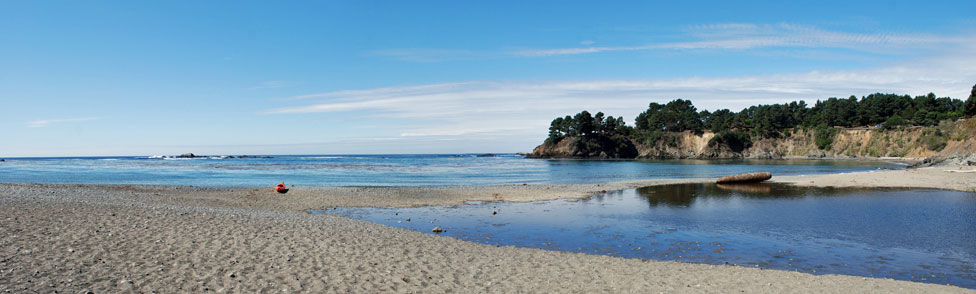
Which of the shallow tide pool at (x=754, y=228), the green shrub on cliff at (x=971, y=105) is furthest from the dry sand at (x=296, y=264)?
the green shrub on cliff at (x=971, y=105)

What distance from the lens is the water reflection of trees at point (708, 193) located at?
82.9 ft

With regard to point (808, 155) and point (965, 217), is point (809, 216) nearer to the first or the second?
point (965, 217)

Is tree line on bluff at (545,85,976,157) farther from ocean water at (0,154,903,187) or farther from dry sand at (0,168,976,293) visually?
dry sand at (0,168,976,293)

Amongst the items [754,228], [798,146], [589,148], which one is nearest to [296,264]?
[754,228]

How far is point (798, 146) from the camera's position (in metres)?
132

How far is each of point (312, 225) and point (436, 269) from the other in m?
6.77

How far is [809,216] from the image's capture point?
62.1 feet

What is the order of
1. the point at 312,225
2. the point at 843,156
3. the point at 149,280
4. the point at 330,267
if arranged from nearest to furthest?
the point at 149,280 → the point at 330,267 → the point at 312,225 → the point at 843,156

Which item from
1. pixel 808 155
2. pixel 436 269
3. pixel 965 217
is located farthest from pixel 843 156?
pixel 436 269

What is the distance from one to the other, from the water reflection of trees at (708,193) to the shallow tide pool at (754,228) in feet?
0.77

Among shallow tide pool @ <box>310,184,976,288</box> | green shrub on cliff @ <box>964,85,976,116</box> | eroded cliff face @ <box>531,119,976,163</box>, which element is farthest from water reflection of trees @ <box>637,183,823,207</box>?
eroded cliff face @ <box>531,119,976,163</box>

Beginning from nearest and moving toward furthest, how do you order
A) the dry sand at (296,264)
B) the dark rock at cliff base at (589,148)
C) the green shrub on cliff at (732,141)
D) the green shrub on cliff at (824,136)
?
1. the dry sand at (296,264)
2. the green shrub on cliff at (824,136)
3. the dark rock at cliff base at (589,148)
4. the green shrub on cliff at (732,141)

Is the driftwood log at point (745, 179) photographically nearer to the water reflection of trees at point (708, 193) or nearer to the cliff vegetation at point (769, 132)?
the water reflection of trees at point (708, 193)

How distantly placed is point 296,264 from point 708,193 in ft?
85.2
